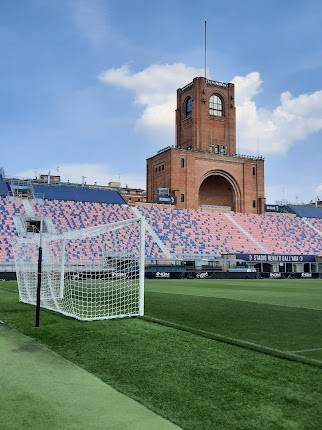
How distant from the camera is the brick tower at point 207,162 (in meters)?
62.6

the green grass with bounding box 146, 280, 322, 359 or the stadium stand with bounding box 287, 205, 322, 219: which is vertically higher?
the stadium stand with bounding box 287, 205, 322, 219

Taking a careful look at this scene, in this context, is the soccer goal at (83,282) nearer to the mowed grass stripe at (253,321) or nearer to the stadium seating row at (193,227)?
the mowed grass stripe at (253,321)

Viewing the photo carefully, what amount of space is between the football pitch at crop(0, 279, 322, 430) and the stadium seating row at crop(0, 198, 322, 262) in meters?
32.8

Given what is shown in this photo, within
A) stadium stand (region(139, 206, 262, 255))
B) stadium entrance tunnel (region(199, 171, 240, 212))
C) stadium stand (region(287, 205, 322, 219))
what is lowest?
stadium stand (region(139, 206, 262, 255))

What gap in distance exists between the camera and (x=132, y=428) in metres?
3.88

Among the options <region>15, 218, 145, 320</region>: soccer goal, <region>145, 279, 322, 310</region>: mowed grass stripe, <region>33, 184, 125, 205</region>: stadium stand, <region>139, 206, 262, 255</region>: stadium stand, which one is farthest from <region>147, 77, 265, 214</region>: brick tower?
<region>15, 218, 145, 320</region>: soccer goal

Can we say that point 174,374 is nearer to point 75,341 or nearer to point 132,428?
point 132,428

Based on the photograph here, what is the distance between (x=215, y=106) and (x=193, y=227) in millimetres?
22315

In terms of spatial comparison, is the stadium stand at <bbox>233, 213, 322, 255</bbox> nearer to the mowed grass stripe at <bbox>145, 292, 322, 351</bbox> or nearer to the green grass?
the green grass

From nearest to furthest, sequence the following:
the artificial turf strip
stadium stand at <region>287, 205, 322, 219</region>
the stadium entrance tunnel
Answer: the artificial turf strip < the stadium entrance tunnel < stadium stand at <region>287, 205, 322, 219</region>

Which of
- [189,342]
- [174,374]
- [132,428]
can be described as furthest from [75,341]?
[132,428]

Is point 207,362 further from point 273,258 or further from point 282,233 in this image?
point 282,233

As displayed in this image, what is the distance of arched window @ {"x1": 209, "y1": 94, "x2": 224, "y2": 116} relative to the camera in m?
69.0

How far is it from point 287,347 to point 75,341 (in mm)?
3514
